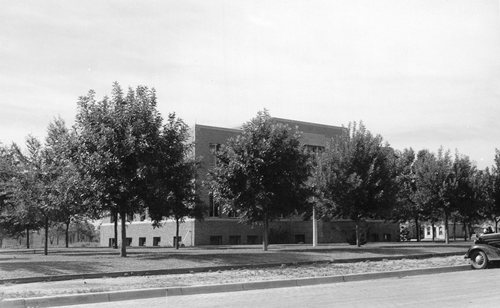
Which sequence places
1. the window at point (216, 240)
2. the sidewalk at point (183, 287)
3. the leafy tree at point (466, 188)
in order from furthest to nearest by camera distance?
the window at point (216, 240), the leafy tree at point (466, 188), the sidewalk at point (183, 287)

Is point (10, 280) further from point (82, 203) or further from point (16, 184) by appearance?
point (16, 184)

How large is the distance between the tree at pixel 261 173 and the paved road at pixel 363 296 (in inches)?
416

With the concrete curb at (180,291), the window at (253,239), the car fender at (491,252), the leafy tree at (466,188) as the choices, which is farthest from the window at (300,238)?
the concrete curb at (180,291)

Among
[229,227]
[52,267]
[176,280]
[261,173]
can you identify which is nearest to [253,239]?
[229,227]

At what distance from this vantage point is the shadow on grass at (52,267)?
1614 cm

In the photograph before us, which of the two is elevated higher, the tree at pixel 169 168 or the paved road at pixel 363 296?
the tree at pixel 169 168

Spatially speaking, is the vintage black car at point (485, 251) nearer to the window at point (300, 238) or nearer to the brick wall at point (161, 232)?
the brick wall at point (161, 232)

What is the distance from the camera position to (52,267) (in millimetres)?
17000

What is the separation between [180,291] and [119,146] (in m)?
8.58

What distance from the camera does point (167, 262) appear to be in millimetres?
18719

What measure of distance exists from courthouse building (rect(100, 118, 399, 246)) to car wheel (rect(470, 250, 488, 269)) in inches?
803

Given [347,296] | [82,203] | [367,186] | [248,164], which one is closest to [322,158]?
[367,186]

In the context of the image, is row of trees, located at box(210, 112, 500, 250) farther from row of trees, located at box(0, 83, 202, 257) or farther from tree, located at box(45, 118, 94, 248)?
tree, located at box(45, 118, 94, 248)

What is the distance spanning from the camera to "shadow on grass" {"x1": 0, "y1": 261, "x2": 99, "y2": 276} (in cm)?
1614
